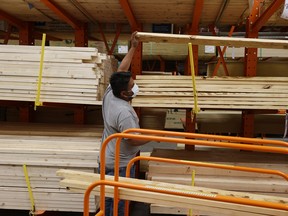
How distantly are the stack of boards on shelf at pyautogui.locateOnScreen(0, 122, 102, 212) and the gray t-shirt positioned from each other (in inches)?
20.2

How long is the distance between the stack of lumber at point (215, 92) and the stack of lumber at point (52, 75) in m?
0.68

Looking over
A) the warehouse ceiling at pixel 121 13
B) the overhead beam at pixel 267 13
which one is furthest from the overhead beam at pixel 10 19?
the overhead beam at pixel 267 13

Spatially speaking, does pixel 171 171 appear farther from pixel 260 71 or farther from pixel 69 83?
pixel 260 71

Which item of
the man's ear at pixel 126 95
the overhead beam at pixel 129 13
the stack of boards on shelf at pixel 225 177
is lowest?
the stack of boards on shelf at pixel 225 177

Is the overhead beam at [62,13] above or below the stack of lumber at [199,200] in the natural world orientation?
above

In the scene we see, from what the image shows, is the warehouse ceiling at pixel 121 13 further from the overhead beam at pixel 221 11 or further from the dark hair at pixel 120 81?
the dark hair at pixel 120 81

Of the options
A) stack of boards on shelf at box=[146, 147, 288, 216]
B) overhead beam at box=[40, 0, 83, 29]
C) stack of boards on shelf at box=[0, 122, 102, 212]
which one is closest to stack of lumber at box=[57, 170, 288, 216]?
stack of boards on shelf at box=[146, 147, 288, 216]

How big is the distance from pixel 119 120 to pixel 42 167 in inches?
58.6

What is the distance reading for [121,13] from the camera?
4.69m

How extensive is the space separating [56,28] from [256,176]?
440 cm

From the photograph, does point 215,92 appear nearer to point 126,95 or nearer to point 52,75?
point 126,95

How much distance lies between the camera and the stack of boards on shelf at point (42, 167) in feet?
12.6

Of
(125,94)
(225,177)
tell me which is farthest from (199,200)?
(225,177)

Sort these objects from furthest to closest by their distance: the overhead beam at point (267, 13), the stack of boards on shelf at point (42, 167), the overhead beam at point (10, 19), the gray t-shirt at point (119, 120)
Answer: the overhead beam at point (10, 19) → the stack of boards on shelf at point (42, 167) → the overhead beam at point (267, 13) → the gray t-shirt at point (119, 120)
